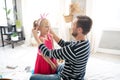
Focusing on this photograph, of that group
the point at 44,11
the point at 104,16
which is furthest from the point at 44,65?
the point at 44,11

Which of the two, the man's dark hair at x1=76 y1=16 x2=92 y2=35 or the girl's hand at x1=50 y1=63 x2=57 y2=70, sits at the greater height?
the man's dark hair at x1=76 y1=16 x2=92 y2=35

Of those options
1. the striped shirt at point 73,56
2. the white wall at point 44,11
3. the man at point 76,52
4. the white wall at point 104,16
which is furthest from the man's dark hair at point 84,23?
the white wall at point 44,11

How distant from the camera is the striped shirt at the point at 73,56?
3.76ft

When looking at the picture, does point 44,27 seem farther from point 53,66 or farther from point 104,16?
point 104,16

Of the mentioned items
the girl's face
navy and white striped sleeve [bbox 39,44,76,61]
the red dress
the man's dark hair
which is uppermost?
the man's dark hair

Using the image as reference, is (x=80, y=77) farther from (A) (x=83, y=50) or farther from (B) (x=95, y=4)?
(B) (x=95, y=4)

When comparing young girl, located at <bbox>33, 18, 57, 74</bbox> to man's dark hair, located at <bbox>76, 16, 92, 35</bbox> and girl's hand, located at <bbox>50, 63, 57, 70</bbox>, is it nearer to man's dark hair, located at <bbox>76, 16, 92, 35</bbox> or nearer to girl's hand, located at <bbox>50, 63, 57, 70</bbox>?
girl's hand, located at <bbox>50, 63, 57, 70</bbox>

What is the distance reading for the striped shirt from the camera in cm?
115

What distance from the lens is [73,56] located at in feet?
3.77

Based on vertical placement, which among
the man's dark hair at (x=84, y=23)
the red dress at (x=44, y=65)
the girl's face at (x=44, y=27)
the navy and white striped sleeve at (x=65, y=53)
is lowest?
the red dress at (x=44, y=65)

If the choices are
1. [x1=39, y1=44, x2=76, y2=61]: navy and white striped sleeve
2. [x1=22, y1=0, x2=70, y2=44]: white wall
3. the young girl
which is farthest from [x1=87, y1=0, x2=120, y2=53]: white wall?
[x1=39, y1=44, x2=76, y2=61]: navy and white striped sleeve

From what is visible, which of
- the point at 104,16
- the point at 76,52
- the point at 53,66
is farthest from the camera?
the point at 104,16

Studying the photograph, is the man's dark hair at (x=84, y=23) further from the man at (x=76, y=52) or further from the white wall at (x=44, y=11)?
the white wall at (x=44, y=11)

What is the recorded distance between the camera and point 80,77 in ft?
4.14
